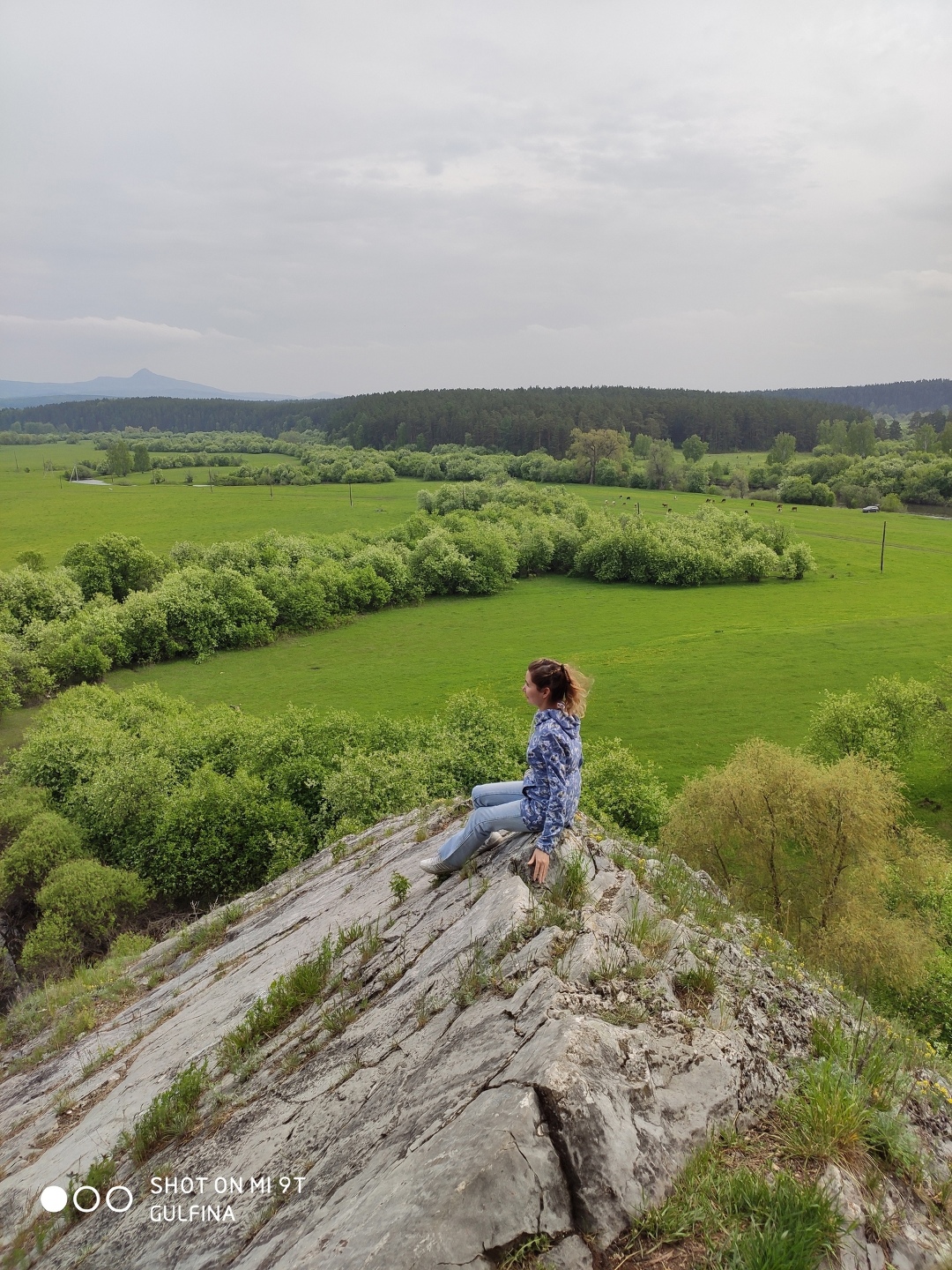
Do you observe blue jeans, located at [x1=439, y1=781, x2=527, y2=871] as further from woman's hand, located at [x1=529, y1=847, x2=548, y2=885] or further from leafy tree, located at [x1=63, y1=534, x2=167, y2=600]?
leafy tree, located at [x1=63, y1=534, x2=167, y2=600]

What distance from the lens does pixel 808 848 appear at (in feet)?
84.1

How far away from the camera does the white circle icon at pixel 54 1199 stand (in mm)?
7473

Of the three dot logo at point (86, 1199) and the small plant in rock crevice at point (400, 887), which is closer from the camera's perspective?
the three dot logo at point (86, 1199)

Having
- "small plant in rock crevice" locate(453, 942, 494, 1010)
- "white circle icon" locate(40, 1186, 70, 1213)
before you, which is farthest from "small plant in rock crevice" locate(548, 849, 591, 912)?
"white circle icon" locate(40, 1186, 70, 1213)

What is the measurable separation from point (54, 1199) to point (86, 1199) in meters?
0.59

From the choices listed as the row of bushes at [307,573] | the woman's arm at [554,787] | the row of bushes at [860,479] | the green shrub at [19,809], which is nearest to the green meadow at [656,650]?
the row of bushes at [307,573]

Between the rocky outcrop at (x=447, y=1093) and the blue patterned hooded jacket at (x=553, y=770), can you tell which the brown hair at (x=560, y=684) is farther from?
the rocky outcrop at (x=447, y=1093)

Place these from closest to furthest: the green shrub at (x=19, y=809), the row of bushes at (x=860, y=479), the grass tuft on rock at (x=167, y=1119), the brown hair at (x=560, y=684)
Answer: the grass tuft on rock at (x=167, y=1119)
the brown hair at (x=560, y=684)
the green shrub at (x=19, y=809)
the row of bushes at (x=860, y=479)

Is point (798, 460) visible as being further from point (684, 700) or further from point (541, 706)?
point (541, 706)

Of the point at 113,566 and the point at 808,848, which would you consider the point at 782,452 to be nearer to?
the point at 113,566

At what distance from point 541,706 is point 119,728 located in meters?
35.7

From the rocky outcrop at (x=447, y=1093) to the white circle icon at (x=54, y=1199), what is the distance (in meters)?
0.17

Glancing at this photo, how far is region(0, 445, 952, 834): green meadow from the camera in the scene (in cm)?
5391

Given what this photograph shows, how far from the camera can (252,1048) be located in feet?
27.1
